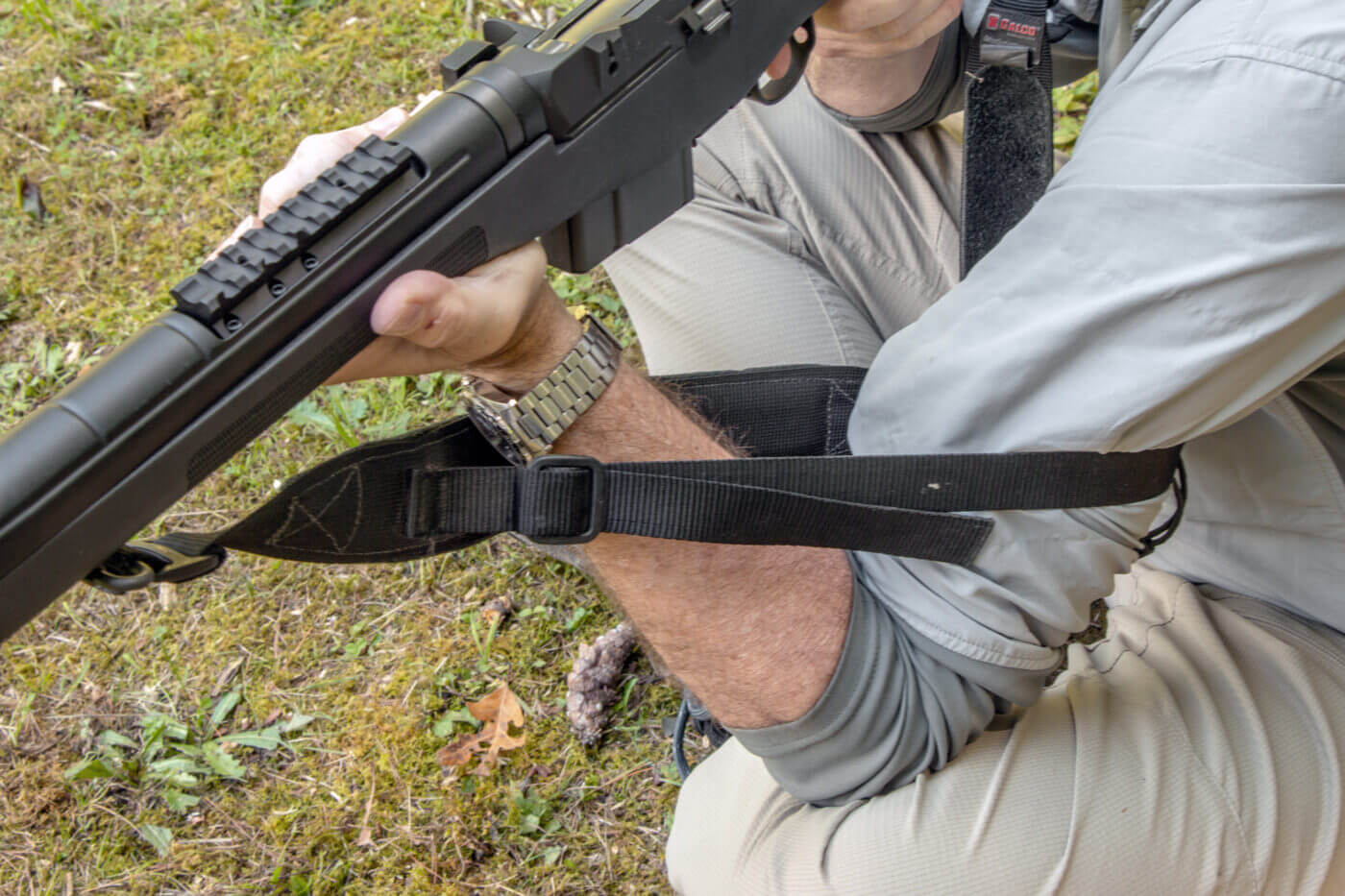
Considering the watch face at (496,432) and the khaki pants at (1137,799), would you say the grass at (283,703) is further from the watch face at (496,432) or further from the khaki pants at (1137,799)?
the watch face at (496,432)

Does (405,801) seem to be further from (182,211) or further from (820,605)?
(182,211)

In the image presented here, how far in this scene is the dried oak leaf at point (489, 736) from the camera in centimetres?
208

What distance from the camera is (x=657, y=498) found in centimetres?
126

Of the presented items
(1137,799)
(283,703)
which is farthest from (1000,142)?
(283,703)

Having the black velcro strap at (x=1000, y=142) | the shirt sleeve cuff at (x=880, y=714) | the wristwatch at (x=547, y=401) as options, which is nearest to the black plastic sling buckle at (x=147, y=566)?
the wristwatch at (x=547, y=401)

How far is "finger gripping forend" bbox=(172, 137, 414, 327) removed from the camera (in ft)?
3.02

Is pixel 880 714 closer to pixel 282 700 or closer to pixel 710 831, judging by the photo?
pixel 710 831

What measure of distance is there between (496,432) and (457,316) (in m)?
0.25

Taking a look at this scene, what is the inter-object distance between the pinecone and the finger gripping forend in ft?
4.42

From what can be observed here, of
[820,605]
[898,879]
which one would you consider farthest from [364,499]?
[898,879]

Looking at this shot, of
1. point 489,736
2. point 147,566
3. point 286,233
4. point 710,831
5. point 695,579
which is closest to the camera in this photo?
point 286,233

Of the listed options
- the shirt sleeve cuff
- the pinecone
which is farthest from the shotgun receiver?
the pinecone

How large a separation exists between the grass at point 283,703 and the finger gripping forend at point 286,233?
1.36m

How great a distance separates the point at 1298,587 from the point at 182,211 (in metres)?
2.90
